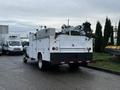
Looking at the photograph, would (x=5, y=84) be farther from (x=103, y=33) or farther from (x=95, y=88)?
(x=103, y=33)

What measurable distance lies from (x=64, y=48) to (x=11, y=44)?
2040cm

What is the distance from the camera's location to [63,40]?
14.6 metres

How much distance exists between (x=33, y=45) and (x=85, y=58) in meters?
4.37

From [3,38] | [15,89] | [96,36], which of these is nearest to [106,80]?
[15,89]

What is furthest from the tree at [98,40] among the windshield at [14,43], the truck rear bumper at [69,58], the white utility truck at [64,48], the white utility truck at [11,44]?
the truck rear bumper at [69,58]

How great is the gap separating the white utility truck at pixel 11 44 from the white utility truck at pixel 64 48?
58.8ft

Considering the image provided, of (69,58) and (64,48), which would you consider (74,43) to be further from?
(69,58)

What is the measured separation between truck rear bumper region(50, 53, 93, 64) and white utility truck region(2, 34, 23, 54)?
1963 cm

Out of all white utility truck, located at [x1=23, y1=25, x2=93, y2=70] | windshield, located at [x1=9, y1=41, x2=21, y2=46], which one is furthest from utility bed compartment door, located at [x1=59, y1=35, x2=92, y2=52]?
windshield, located at [x1=9, y1=41, x2=21, y2=46]

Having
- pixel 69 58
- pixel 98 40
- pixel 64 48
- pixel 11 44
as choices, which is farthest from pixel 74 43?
pixel 11 44

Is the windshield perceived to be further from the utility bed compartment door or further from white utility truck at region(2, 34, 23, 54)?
the utility bed compartment door

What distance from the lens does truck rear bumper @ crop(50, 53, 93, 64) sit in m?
14.1

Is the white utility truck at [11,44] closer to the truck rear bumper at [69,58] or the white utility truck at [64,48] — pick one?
the white utility truck at [64,48]

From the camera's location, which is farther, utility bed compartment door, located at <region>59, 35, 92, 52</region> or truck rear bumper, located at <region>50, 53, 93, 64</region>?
utility bed compartment door, located at <region>59, 35, 92, 52</region>
